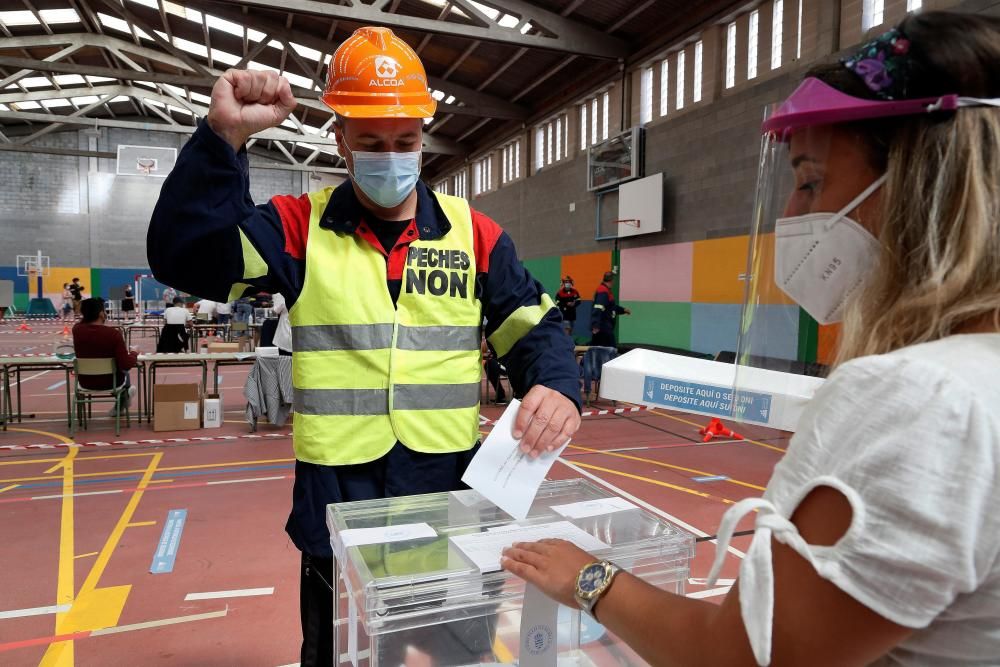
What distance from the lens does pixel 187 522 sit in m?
4.36

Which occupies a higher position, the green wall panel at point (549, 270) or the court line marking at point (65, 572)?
the green wall panel at point (549, 270)

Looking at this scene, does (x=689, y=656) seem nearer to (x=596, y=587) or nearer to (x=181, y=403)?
(x=596, y=587)

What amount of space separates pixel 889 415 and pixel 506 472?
0.81 meters

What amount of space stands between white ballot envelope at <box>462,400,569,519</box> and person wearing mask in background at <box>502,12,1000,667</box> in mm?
344

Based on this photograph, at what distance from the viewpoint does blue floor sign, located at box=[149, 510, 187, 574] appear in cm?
361

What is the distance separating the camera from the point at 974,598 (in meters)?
0.64

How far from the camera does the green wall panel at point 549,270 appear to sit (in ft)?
52.0

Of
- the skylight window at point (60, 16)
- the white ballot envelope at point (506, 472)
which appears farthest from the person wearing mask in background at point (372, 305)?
the skylight window at point (60, 16)

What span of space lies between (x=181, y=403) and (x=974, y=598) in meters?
7.79

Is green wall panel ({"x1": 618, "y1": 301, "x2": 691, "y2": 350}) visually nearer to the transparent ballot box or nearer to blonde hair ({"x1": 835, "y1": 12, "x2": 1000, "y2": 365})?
the transparent ballot box

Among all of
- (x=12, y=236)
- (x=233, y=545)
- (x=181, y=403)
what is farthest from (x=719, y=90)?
(x=12, y=236)

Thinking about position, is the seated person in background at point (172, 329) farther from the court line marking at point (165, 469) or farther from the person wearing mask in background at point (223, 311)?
the person wearing mask in background at point (223, 311)

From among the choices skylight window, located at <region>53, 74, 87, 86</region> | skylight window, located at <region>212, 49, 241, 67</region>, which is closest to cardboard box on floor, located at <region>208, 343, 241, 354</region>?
skylight window, located at <region>212, 49, 241, 67</region>

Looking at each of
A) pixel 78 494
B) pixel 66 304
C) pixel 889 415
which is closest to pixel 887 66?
pixel 889 415
